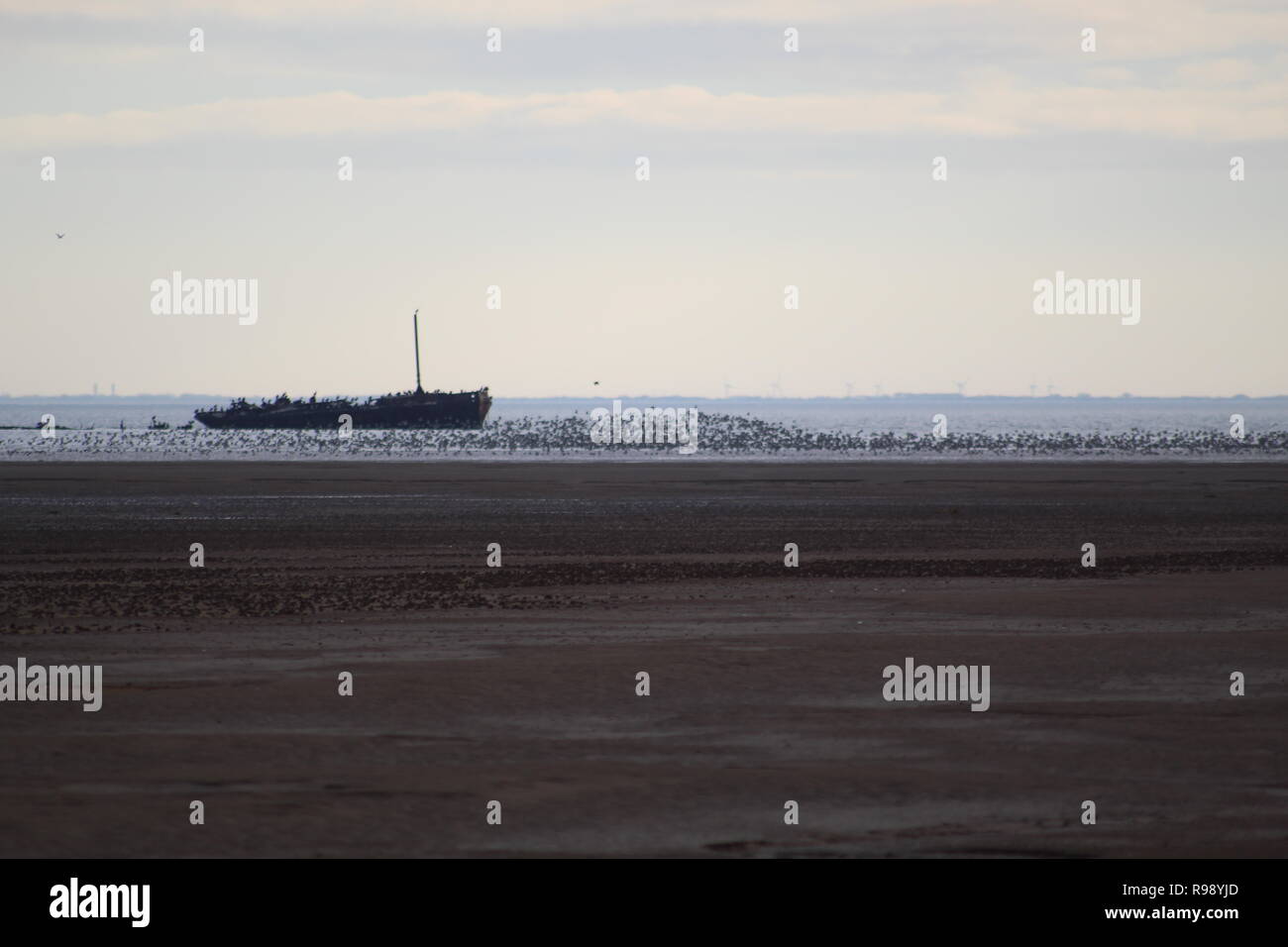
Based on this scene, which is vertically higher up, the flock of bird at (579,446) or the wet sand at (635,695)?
the flock of bird at (579,446)

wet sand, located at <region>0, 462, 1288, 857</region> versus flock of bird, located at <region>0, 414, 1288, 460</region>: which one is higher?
flock of bird, located at <region>0, 414, 1288, 460</region>

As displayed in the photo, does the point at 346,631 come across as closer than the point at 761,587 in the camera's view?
Yes

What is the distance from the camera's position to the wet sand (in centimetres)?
982

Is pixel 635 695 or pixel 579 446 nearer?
pixel 635 695

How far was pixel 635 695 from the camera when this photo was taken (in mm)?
14273

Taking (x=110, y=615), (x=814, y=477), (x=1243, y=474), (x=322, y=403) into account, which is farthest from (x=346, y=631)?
(x=322, y=403)

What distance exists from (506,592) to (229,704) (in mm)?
8843

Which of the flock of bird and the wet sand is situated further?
the flock of bird

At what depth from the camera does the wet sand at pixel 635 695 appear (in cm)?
982

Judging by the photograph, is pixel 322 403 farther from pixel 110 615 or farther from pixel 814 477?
pixel 110 615

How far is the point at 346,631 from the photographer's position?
60.5 feet

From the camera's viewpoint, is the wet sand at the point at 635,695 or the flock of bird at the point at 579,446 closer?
the wet sand at the point at 635,695

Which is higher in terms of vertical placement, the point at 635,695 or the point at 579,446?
the point at 579,446
